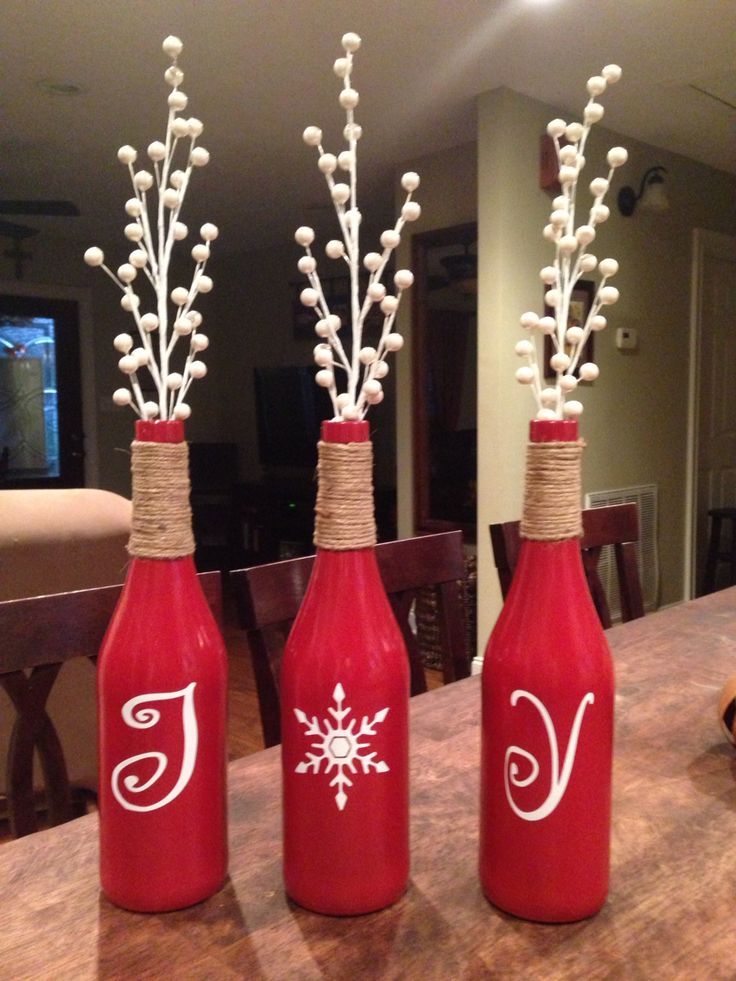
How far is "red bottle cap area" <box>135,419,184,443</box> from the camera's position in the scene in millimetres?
521

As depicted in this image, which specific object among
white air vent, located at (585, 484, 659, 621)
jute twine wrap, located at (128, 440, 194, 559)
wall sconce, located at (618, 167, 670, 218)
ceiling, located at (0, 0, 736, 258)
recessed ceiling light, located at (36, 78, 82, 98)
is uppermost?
recessed ceiling light, located at (36, 78, 82, 98)

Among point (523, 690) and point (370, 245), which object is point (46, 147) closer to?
point (370, 245)

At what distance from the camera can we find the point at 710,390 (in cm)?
433

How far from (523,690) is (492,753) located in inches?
2.2

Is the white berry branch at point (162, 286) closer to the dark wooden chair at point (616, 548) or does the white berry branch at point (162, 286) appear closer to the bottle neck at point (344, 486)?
the bottle neck at point (344, 486)

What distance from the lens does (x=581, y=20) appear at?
8.39 feet

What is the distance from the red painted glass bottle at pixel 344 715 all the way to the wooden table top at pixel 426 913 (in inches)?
1.6

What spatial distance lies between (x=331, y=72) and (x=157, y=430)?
2804mm

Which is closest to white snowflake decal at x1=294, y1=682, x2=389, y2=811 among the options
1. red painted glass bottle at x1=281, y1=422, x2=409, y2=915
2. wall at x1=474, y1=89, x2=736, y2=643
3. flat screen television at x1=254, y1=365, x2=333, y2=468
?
red painted glass bottle at x1=281, y1=422, x2=409, y2=915

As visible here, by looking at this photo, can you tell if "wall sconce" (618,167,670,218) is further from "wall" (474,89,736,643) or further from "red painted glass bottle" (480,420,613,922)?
"red painted glass bottle" (480,420,613,922)

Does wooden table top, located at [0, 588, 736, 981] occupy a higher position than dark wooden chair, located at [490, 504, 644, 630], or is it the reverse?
dark wooden chair, located at [490, 504, 644, 630]

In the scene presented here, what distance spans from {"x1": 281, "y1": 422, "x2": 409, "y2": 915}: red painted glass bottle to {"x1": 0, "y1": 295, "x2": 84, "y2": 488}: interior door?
5820mm

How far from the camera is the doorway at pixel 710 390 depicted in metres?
4.14

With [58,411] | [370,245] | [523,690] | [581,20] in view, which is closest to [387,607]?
[523,690]
